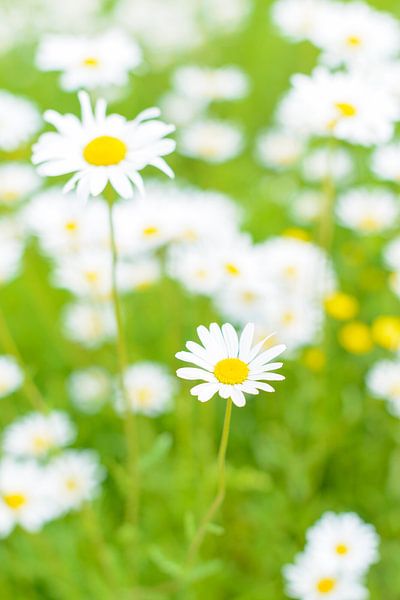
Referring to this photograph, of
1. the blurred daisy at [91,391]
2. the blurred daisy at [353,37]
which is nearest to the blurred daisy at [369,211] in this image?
the blurred daisy at [353,37]

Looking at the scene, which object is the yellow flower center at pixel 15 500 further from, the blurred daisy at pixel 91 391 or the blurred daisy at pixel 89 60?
the blurred daisy at pixel 89 60

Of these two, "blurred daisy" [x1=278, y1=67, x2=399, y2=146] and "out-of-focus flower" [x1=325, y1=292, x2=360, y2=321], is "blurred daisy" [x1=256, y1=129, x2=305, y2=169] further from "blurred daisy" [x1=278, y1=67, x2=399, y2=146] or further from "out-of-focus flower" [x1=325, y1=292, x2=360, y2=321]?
"blurred daisy" [x1=278, y1=67, x2=399, y2=146]

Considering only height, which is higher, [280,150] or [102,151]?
[280,150]

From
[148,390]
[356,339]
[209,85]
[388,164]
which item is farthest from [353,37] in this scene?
[148,390]

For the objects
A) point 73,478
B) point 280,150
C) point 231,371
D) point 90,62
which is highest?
point 280,150

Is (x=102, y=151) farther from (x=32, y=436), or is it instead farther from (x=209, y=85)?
(x=209, y=85)

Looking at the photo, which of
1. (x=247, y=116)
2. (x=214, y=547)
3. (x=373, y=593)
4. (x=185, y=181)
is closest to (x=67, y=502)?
(x=214, y=547)
